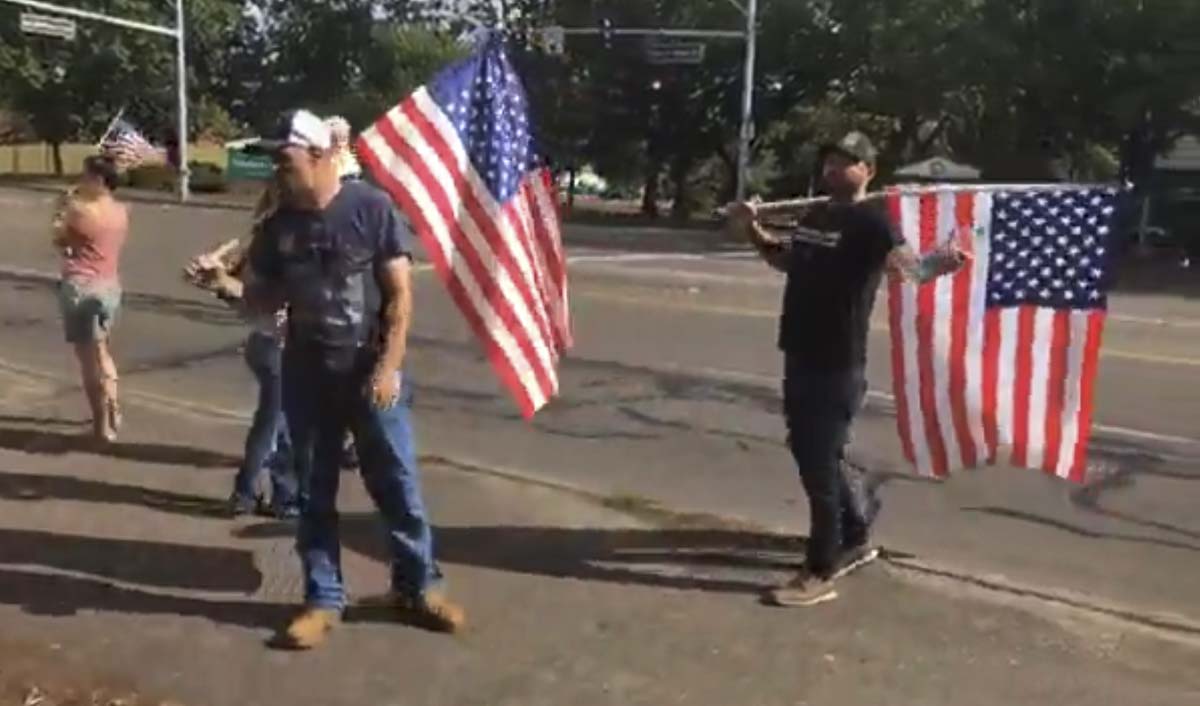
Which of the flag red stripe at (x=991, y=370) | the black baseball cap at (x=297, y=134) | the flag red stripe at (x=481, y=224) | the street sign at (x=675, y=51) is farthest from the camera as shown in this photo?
the street sign at (x=675, y=51)

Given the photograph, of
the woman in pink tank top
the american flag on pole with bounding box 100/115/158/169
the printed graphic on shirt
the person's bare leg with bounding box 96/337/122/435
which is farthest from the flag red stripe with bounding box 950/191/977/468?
the person's bare leg with bounding box 96/337/122/435

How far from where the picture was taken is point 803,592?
5.91 meters

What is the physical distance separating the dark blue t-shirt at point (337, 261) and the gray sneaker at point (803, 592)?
5.77ft

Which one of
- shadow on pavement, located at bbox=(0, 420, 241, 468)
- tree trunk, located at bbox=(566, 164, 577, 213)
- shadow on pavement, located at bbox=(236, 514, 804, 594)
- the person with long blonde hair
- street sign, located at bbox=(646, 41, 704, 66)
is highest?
street sign, located at bbox=(646, 41, 704, 66)

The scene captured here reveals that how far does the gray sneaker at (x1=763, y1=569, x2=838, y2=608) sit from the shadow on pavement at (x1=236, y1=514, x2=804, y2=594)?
135 millimetres

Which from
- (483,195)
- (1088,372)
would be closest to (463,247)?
(483,195)

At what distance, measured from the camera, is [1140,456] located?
9.84 m

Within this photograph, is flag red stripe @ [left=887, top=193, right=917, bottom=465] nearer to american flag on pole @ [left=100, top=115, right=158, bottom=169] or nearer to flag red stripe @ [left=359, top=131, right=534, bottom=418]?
flag red stripe @ [left=359, top=131, right=534, bottom=418]

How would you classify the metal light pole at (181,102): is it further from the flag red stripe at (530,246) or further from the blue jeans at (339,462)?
the blue jeans at (339,462)

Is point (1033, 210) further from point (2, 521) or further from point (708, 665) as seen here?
point (2, 521)

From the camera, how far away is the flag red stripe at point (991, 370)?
6.36 meters

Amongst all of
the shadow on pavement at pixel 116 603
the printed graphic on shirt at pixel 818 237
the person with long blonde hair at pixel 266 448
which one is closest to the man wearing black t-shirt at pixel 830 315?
the printed graphic on shirt at pixel 818 237

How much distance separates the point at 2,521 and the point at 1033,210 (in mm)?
4336

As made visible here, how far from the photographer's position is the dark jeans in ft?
19.4
